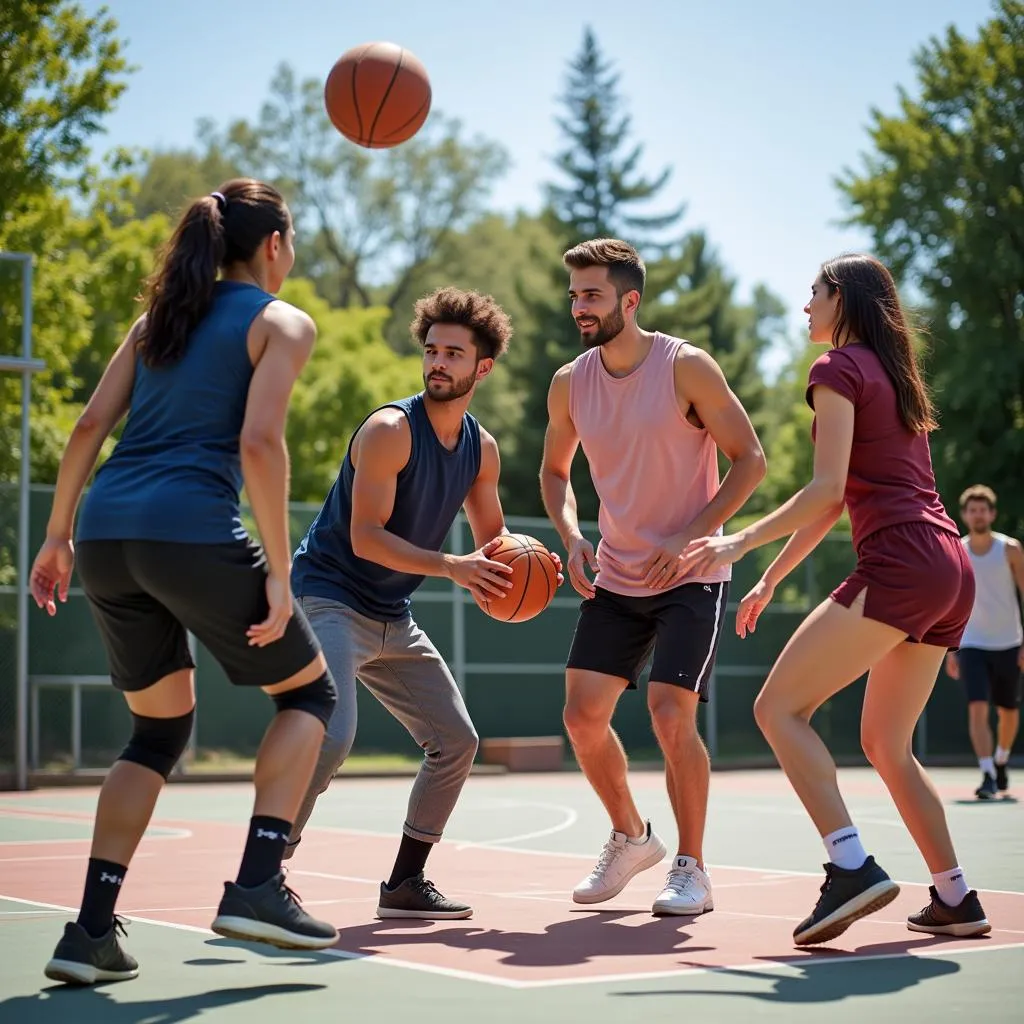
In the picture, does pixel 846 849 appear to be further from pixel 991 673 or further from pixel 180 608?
pixel 991 673

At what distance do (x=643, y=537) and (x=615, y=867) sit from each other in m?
1.35

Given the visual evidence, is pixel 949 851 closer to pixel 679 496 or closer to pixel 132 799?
pixel 679 496

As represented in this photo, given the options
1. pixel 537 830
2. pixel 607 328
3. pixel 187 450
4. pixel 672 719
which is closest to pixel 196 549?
pixel 187 450

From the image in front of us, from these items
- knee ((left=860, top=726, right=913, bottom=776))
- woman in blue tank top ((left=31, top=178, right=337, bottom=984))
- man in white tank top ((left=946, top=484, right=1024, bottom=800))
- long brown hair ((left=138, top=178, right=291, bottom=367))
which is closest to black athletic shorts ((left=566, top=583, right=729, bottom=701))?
knee ((left=860, top=726, right=913, bottom=776))

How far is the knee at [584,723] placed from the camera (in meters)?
6.86

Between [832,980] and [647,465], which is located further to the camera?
[647,465]

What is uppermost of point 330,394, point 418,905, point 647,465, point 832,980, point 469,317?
point 330,394

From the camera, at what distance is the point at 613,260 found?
6.91 m

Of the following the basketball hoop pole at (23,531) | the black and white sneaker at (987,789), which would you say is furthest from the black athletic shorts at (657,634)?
the basketball hoop pole at (23,531)

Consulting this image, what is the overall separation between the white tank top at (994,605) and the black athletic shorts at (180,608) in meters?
9.90

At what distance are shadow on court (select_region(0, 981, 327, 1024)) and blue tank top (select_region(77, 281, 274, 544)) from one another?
1.25 m

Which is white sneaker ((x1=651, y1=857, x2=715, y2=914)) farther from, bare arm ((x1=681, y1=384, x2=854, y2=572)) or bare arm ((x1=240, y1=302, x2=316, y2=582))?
bare arm ((x1=240, y1=302, x2=316, y2=582))

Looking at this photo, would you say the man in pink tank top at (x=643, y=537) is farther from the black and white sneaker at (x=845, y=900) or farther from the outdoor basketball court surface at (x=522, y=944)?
the black and white sneaker at (x=845, y=900)

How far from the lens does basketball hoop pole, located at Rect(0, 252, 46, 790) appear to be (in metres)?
17.2
